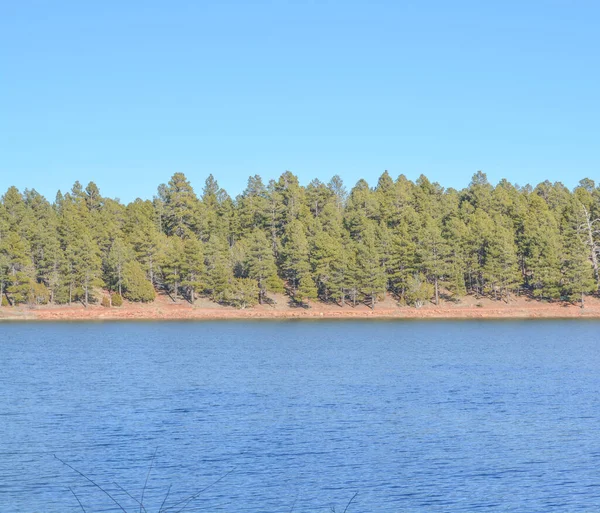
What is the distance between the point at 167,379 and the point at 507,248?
96.8 meters

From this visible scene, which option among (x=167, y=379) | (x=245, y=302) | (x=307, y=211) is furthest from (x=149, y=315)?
(x=167, y=379)

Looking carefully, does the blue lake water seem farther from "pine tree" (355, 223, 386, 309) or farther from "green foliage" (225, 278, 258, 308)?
"green foliage" (225, 278, 258, 308)

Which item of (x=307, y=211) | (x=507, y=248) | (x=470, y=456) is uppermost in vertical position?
(x=307, y=211)

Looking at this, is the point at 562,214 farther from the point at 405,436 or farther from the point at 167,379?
the point at 405,436

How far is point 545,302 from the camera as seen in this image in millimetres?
137375

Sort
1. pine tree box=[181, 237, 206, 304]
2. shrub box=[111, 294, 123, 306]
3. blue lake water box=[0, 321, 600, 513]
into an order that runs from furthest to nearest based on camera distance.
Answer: pine tree box=[181, 237, 206, 304], shrub box=[111, 294, 123, 306], blue lake water box=[0, 321, 600, 513]

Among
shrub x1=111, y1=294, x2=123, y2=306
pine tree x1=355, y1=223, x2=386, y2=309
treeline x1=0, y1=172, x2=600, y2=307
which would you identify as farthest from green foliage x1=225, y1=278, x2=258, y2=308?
shrub x1=111, y1=294, x2=123, y2=306

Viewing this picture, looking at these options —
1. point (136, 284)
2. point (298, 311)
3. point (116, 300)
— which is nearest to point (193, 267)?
point (136, 284)

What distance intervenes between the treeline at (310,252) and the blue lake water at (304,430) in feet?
212

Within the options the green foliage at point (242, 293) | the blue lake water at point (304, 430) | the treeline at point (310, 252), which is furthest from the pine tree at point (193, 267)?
the blue lake water at point (304, 430)

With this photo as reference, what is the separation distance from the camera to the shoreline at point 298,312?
130625mm

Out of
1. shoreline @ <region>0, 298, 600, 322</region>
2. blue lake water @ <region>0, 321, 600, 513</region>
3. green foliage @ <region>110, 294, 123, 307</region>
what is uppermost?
green foliage @ <region>110, 294, 123, 307</region>

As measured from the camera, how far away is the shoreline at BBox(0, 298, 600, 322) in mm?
130625

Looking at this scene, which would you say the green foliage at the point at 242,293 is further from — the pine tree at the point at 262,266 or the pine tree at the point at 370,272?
the pine tree at the point at 370,272
